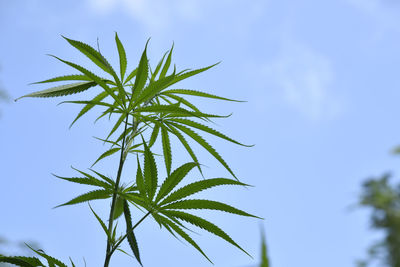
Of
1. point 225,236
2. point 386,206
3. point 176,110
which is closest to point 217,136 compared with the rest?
point 176,110

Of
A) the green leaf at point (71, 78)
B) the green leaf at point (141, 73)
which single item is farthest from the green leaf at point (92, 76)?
the green leaf at point (71, 78)

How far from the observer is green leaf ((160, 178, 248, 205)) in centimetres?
108

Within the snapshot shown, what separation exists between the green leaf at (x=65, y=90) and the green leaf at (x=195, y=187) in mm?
414

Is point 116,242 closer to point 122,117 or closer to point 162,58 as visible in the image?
point 122,117

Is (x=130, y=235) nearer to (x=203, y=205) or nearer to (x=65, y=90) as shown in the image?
(x=203, y=205)

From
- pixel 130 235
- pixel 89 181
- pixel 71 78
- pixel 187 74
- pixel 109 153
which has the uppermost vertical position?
Result: pixel 187 74

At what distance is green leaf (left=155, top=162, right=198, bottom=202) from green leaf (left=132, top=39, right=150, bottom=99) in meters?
0.25

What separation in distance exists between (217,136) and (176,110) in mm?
195

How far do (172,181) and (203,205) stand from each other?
0.11 m

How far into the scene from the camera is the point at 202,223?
3.64 ft

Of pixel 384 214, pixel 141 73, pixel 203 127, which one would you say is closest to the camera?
pixel 141 73

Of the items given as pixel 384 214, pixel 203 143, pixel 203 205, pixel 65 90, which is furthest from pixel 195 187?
pixel 384 214

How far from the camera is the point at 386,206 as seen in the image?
24000mm

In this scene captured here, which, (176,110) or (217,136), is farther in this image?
(217,136)
